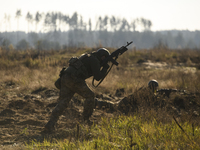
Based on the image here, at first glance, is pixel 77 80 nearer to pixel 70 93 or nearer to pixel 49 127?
pixel 70 93

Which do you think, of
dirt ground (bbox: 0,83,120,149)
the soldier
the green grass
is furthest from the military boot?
the green grass

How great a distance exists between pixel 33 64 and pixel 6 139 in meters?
8.82

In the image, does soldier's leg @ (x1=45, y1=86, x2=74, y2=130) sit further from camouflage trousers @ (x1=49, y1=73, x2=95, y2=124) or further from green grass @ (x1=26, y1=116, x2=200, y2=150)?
green grass @ (x1=26, y1=116, x2=200, y2=150)

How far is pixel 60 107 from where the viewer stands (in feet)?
15.5

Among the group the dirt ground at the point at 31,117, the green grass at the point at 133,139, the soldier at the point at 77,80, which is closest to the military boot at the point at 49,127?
the soldier at the point at 77,80

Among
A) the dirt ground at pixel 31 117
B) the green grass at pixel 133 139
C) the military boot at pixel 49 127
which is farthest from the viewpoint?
the military boot at pixel 49 127

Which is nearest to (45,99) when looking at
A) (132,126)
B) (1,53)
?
(132,126)

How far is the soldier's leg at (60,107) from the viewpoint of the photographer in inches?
183

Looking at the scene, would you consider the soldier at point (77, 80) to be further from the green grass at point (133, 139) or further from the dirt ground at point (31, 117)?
the green grass at point (133, 139)

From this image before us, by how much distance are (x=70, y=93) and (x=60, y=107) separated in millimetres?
385

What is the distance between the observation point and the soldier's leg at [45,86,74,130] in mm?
4645

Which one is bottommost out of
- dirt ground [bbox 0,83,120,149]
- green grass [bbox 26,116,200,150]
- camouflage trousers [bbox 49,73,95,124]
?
dirt ground [bbox 0,83,120,149]

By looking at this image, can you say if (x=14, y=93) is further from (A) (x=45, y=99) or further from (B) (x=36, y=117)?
(B) (x=36, y=117)

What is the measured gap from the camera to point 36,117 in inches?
225
